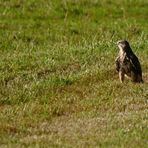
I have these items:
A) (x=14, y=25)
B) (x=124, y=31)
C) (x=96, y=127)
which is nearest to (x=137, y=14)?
(x=124, y=31)

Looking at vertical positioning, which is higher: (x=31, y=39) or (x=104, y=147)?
(x=104, y=147)

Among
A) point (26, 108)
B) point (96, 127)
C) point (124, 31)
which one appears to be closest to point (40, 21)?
point (124, 31)

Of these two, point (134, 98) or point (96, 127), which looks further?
point (134, 98)

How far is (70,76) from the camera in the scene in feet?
61.1

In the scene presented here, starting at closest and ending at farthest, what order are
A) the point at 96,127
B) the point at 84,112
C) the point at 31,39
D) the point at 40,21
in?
the point at 96,127, the point at 84,112, the point at 31,39, the point at 40,21

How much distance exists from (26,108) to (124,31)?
10.3 meters

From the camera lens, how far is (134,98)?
1612 cm

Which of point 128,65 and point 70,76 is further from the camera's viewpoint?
point 70,76

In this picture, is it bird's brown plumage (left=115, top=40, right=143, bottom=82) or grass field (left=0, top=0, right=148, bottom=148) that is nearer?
grass field (left=0, top=0, right=148, bottom=148)

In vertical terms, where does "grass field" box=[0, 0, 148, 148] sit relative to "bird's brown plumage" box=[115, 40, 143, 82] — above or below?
below

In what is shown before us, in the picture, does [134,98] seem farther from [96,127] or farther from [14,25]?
[14,25]

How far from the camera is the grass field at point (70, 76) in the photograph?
1391 centimetres

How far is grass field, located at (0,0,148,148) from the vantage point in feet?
45.6

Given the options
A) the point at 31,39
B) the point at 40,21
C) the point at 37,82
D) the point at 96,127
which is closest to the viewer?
the point at 96,127
